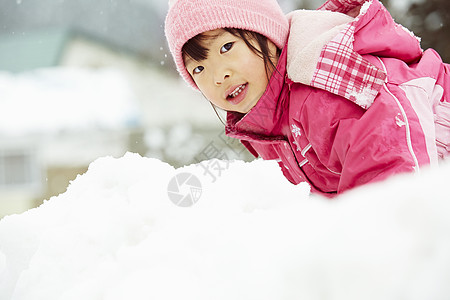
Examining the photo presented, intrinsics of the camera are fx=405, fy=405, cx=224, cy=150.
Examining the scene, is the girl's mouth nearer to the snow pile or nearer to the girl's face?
the girl's face

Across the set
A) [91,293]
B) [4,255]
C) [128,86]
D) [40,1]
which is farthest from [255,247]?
[40,1]

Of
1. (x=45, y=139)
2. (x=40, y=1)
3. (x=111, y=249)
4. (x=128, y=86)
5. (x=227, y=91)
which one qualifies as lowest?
(x=45, y=139)

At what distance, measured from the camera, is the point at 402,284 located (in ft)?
0.62

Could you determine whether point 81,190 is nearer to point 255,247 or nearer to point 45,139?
point 255,247

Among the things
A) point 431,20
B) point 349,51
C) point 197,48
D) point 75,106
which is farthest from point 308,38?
point 75,106

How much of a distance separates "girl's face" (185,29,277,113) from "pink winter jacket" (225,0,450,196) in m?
0.03

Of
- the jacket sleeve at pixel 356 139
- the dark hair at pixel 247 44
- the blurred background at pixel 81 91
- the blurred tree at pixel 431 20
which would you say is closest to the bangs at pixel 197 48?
the dark hair at pixel 247 44

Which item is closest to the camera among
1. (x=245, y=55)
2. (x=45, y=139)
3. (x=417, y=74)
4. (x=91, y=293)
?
(x=91, y=293)

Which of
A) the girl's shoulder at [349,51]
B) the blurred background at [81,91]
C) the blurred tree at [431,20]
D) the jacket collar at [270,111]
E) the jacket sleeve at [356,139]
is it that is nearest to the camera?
the jacket sleeve at [356,139]

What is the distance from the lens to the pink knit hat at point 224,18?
90cm

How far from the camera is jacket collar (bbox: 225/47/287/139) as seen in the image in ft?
2.90

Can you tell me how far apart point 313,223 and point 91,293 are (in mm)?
205

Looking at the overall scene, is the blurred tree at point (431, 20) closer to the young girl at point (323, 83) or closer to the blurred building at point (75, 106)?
the blurred building at point (75, 106)

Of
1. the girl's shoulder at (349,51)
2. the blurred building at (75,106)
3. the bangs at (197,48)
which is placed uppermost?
the girl's shoulder at (349,51)
